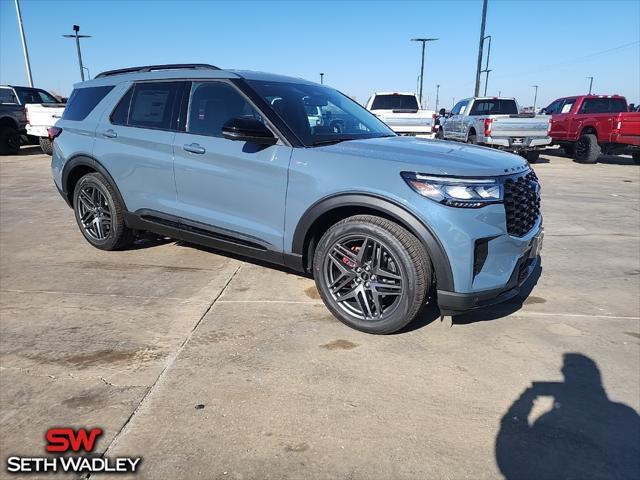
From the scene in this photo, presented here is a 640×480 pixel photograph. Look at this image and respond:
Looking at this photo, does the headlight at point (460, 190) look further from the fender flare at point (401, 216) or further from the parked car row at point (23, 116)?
the parked car row at point (23, 116)

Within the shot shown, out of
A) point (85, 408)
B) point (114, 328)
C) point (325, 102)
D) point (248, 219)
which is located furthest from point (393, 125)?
point (85, 408)

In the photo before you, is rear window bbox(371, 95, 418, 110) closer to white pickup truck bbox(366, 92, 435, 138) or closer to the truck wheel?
white pickup truck bbox(366, 92, 435, 138)

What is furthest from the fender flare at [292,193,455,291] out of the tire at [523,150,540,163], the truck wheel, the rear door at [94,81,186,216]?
the truck wheel

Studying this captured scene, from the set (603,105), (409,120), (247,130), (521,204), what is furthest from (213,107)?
(603,105)

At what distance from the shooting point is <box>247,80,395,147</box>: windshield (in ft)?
12.0

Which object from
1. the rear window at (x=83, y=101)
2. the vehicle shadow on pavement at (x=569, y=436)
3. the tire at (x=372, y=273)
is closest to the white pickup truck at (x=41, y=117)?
the rear window at (x=83, y=101)

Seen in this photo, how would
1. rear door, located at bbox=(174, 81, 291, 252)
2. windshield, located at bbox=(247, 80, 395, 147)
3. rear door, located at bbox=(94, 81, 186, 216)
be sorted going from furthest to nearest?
rear door, located at bbox=(94, 81, 186, 216) < windshield, located at bbox=(247, 80, 395, 147) < rear door, located at bbox=(174, 81, 291, 252)

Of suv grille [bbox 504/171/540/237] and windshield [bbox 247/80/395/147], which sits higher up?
windshield [bbox 247/80/395/147]

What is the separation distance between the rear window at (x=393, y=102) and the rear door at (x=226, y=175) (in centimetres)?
1159

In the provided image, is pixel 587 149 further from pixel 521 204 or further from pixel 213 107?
pixel 213 107

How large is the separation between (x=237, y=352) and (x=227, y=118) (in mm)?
1915

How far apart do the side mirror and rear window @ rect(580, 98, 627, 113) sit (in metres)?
14.9

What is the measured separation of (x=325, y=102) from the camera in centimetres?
428

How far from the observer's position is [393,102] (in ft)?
48.8
